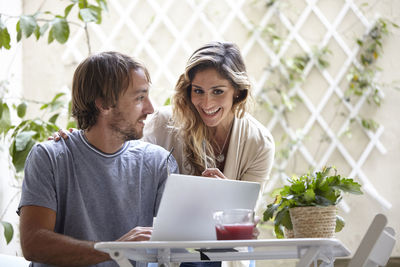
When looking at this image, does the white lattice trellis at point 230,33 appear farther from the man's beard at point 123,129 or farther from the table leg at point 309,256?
the table leg at point 309,256

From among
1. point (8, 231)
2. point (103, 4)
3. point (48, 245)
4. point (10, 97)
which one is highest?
point (103, 4)

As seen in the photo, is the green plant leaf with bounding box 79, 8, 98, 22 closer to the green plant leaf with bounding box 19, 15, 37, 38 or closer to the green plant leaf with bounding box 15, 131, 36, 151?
the green plant leaf with bounding box 19, 15, 37, 38

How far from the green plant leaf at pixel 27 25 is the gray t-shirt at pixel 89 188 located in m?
0.83

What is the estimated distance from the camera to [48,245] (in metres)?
1.40

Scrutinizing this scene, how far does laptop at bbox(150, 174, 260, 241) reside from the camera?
111 centimetres

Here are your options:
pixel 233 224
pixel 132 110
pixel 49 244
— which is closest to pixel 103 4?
pixel 132 110

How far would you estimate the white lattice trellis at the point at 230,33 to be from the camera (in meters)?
2.97

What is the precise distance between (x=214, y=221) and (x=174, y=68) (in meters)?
1.95

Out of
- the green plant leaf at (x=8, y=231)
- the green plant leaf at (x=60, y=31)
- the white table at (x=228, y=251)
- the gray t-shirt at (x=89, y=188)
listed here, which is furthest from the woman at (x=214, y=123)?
the green plant leaf at (x=8, y=231)

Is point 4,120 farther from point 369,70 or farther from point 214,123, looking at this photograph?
point 369,70

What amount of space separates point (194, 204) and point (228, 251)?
0.14m

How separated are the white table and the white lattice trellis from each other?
1.79 m

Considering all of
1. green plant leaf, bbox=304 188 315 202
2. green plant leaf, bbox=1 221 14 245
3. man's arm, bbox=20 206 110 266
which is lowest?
green plant leaf, bbox=1 221 14 245

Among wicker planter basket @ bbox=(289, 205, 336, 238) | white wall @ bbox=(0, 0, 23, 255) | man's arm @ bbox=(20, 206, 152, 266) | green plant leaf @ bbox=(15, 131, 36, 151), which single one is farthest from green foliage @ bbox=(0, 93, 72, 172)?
wicker planter basket @ bbox=(289, 205, 336, 238)
